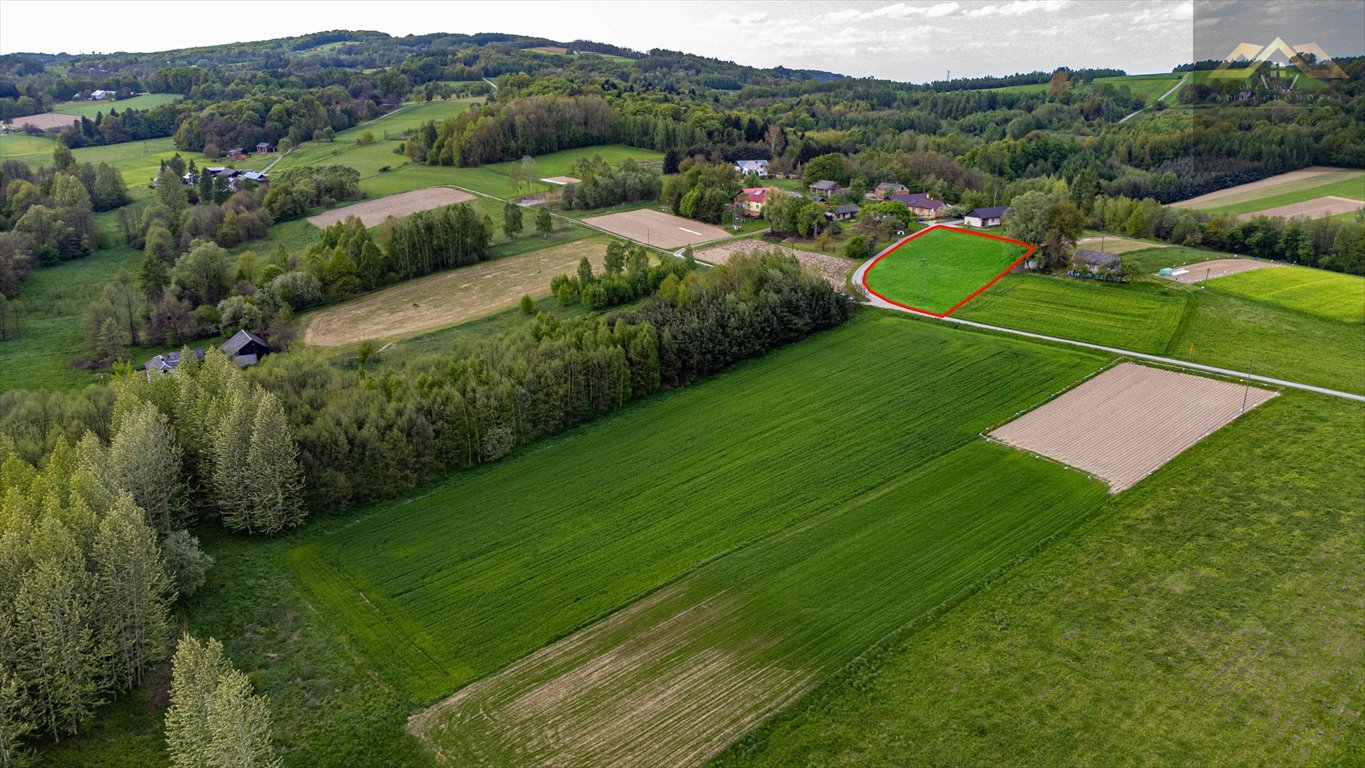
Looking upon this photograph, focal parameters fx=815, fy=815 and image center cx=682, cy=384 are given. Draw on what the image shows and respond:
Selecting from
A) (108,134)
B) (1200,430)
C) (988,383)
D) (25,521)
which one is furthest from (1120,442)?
(108,134)

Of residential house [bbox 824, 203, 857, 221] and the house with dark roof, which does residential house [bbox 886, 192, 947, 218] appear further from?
the house with dark roof

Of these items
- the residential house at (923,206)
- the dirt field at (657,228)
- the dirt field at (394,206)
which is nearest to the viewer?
the dirt field at (657,228)

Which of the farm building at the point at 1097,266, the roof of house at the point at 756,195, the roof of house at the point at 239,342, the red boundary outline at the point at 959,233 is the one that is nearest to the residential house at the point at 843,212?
the roof of house at the point at 756,195

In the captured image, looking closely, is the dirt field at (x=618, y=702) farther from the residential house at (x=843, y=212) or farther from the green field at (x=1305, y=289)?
the residential house at (x=843, y=212)

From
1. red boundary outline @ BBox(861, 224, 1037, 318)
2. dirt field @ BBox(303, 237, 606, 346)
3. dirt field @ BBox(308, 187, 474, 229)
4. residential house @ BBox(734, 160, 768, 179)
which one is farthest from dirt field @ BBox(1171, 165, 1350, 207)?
dirt field @ BBox(308, 187, 474, 229)

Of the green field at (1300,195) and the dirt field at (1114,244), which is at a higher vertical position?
the green field at (1300,195)

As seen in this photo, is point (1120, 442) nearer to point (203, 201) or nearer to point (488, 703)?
point (488, 703)
